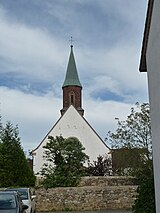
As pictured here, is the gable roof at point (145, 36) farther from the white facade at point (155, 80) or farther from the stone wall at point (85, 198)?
the stone wall at point (85, 198)

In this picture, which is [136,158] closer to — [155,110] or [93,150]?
[155,110]

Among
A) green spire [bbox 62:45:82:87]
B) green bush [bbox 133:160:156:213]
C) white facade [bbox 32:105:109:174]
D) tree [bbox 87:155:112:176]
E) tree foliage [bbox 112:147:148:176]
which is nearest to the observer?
green bush [bbox 133:160:156:213]

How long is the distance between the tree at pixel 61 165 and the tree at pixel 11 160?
2.38 meters

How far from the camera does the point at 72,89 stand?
6078cm

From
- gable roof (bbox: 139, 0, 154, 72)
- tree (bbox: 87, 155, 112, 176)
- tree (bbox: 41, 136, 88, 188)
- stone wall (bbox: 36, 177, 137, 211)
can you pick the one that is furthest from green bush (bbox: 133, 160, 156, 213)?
tree (bbox: 87, 155, 112, 176)

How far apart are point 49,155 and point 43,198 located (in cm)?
683

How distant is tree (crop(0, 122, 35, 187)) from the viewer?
3059 centimetres

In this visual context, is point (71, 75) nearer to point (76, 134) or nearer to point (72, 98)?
point (72, 98)

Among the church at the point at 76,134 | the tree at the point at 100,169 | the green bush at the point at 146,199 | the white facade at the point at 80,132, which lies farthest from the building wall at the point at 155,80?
the white facade at the point at 80,132

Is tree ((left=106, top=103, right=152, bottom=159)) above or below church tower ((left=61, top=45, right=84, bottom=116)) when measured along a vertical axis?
below

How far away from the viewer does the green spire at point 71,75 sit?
61.6 metres

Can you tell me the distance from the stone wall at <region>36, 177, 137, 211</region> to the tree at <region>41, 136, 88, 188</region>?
140cm

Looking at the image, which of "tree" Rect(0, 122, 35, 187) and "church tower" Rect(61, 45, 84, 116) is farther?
"church tower" Rect(61, 45, 84, 116)

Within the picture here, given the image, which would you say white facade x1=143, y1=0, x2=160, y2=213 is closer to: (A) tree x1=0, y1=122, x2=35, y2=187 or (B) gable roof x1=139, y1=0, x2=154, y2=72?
(B) gable roof x1=139, y1=0, x2=154, y2=72
